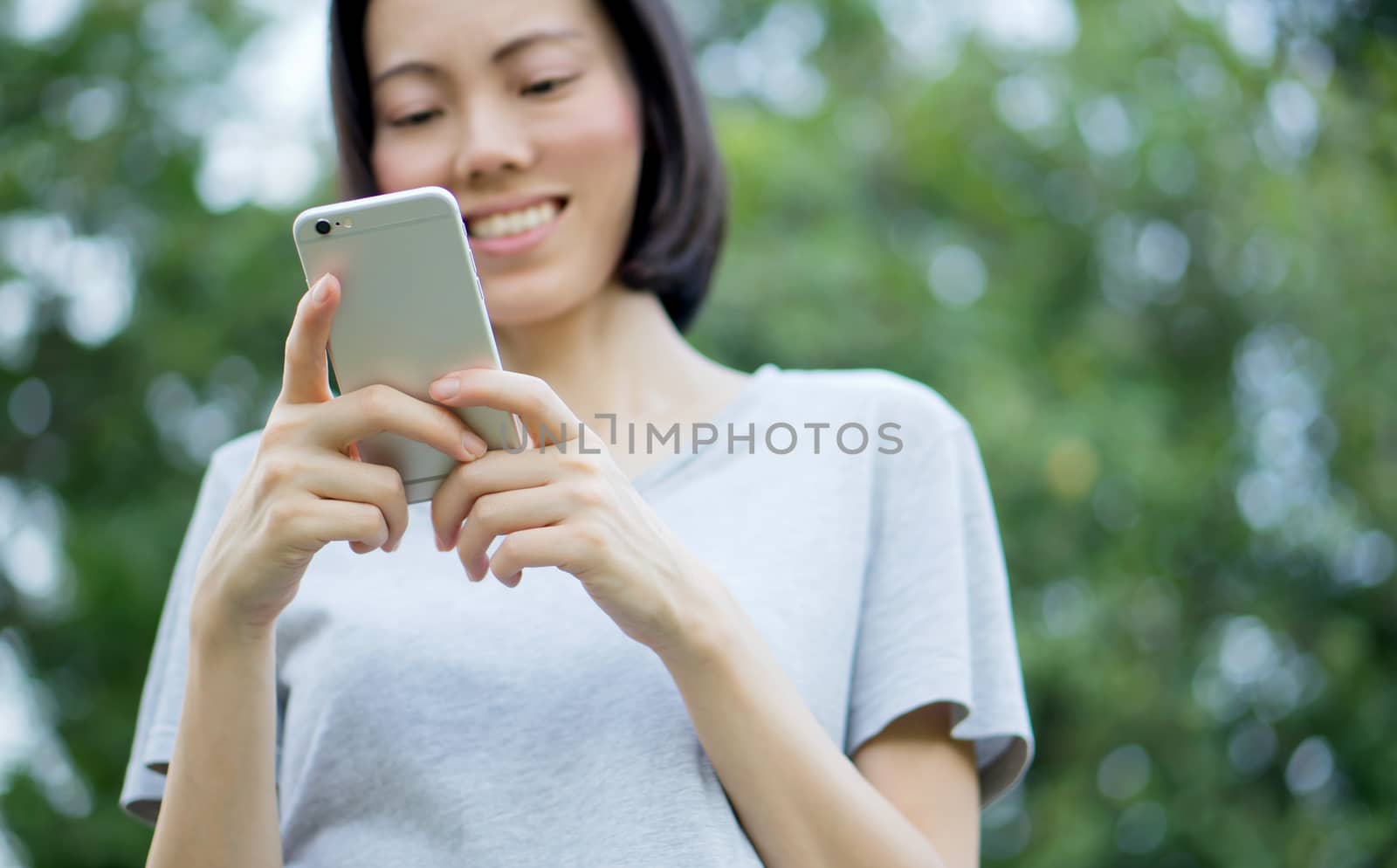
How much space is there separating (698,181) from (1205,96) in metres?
3.07

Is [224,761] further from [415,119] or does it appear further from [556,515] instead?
[415,119]

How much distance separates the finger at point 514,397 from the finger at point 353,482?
0.08 m

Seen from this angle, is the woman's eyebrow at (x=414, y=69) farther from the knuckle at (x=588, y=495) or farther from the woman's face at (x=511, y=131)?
the knuckle at (x=588, y=495)

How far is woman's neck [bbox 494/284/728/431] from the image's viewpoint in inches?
62.7

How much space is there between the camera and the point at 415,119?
5.05 ft

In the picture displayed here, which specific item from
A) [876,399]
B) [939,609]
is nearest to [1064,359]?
[876,399]

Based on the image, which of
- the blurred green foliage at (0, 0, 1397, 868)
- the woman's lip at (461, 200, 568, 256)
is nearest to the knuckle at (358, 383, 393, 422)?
the woman's lip at (461, 200, 568, 256)

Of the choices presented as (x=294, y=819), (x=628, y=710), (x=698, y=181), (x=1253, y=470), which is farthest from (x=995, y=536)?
(x=1253, y=470)

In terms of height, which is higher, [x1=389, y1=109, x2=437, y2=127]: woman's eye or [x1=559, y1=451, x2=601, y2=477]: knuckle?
[x1=389, y1=109, x2=437, y2=127]: woman's eye

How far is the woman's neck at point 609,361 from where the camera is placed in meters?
1.59

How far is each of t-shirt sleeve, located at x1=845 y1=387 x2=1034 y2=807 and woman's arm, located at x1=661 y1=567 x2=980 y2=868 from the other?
16cm

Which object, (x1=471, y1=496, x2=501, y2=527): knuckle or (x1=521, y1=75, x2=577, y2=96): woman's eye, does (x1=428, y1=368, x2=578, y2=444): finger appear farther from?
(x1=521, y1=75, x2=577, y2=96): woman's eye

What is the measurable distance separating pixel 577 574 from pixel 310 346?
29cm

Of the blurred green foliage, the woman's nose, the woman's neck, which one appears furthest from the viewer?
the blurred green foliage
